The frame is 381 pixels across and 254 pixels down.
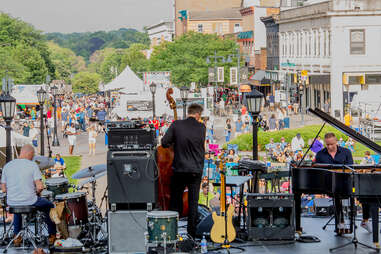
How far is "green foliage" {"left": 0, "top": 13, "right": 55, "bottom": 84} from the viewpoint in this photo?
101 m

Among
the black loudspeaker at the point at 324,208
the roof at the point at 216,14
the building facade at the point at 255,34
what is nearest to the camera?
the black loudspeaker at the point at 324,208

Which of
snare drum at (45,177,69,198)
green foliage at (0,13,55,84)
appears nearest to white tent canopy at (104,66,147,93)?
green foliage at (0,13,55,84)

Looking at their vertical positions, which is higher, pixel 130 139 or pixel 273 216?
pixel 130 139

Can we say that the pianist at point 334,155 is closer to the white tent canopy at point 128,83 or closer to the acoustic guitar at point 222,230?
the acoustic guitar at point 222,230

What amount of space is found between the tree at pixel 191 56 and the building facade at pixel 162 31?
81342 mm

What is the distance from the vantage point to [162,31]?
585ft

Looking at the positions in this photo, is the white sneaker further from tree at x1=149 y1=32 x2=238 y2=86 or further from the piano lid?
tree at x1=149 y1=32 x2=238 y2=86

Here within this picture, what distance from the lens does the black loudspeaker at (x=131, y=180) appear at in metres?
11.0

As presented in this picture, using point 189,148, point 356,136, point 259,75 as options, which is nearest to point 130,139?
point 189,148

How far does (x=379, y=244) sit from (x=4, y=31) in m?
108

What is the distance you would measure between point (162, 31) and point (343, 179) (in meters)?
169

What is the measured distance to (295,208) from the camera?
12.4 metres

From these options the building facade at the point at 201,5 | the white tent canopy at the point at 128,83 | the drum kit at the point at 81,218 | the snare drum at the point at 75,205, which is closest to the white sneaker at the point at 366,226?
the drum kit at the point at 81,218

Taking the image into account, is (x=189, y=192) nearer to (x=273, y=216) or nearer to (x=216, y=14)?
(x=273, y=216)
